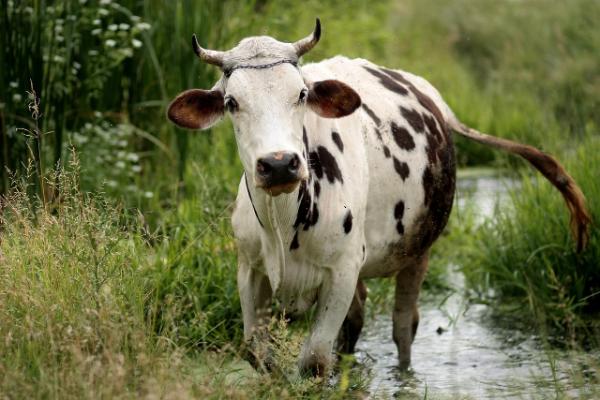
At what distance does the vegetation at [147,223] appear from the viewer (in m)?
4.52

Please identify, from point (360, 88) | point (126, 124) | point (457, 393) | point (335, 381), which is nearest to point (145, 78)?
point (126, 124)

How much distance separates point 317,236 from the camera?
518cm

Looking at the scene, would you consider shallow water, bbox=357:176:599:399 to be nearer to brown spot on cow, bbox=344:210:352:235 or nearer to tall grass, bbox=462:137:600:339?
tall grass, bbox=462:137:600:339

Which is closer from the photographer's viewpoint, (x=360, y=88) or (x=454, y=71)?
(x=360, y=88)

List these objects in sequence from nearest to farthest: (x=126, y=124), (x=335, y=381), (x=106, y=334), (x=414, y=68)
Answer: (x=106, y=334) → (x=335, y=381) → (x=126, y=124) → (x=414, y=68)

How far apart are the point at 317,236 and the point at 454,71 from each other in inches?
377

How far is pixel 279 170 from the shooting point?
457 cm

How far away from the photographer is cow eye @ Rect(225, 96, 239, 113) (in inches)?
194

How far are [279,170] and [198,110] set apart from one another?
76 centimetres

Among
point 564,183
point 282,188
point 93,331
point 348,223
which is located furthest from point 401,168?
point 93,331

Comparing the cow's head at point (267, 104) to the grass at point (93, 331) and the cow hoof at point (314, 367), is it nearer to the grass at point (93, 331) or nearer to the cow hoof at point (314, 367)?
the grass at point (93, 331)

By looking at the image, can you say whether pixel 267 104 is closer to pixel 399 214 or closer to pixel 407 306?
pixel 399 214

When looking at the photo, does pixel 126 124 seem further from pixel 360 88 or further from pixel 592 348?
pixel 592 348

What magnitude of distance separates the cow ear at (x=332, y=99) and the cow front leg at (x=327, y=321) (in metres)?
0.70
